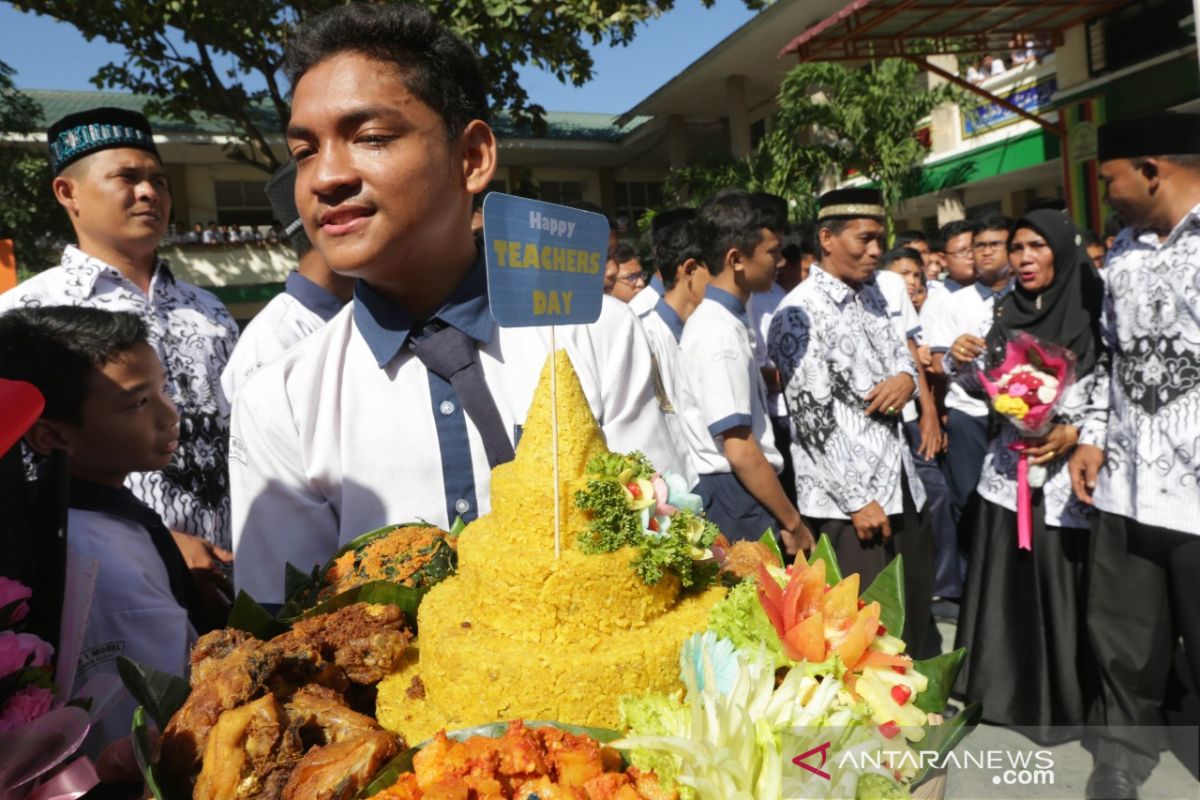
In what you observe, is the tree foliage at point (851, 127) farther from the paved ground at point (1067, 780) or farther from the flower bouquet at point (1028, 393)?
the paved ground at point (1067, 780)

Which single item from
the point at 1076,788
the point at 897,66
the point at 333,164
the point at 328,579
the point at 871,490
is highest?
the point at 897,66

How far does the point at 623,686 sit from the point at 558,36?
7.32 metres

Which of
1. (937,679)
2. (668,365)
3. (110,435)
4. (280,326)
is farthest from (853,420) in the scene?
(110,435)

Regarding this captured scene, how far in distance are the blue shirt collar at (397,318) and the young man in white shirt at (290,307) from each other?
4.45ft

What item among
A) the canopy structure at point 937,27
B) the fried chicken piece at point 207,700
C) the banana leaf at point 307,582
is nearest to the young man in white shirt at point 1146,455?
the banana leaf at point 307,582

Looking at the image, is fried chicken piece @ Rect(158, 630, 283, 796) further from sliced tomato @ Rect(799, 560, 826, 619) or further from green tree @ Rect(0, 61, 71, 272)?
green tree @ Rect(0, 61, 71, 272)

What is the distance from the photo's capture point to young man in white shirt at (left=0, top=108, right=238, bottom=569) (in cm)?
320

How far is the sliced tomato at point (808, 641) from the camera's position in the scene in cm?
123

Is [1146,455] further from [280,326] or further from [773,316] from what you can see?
[280,326]

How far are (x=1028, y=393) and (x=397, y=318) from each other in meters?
3.26

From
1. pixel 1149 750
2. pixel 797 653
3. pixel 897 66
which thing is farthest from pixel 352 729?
pixel 897 66

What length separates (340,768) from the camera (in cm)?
105

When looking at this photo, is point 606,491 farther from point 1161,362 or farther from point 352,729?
point 1161,362

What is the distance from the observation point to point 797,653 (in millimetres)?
1241
